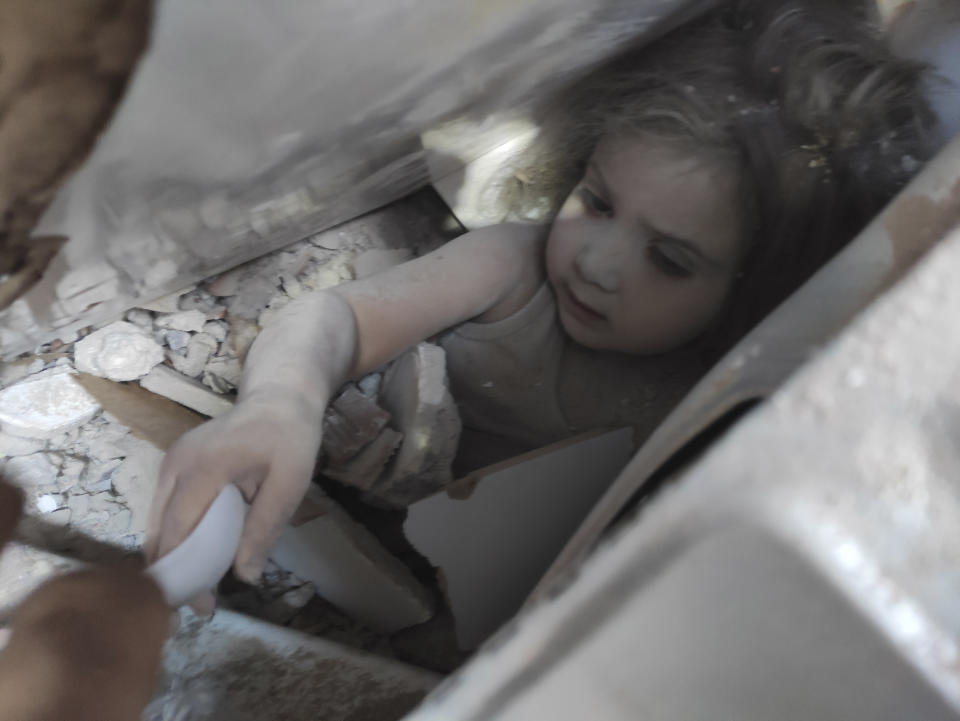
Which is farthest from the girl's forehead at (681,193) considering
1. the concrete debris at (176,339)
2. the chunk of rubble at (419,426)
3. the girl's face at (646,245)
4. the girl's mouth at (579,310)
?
the concrete debris at (176,339)

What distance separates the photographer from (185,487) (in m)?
0.53

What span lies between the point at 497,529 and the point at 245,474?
0.31 meters

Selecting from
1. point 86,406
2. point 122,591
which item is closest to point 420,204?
point 86,406

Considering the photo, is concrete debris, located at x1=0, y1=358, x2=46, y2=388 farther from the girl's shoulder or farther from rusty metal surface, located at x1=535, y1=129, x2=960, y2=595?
rusty metal surface, located at x1=535, y1=129, x2=960, y2=595

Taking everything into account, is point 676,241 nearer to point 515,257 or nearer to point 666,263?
point 666,263

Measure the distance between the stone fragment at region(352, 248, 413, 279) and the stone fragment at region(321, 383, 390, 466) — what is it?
0.20 metres

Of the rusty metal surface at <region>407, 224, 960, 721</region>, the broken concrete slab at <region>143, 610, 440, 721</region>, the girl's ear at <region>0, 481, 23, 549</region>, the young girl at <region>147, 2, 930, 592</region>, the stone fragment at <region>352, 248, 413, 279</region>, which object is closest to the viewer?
the rusty metal surface at <region>407, 224, 960, 721</region>

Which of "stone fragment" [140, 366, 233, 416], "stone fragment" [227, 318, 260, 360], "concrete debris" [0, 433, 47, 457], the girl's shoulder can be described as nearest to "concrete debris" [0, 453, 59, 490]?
"concrete debris" [0, 433, 47, 457]

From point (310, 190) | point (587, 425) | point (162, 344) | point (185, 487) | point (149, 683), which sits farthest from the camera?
point (587, 425)

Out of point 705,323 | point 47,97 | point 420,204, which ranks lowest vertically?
point 705,323

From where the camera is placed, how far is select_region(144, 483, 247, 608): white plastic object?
0.48 metres

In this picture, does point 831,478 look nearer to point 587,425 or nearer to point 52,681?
point 52,681

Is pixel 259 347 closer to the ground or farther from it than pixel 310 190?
closer to the ground

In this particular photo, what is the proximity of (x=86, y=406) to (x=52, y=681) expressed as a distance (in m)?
0.45
